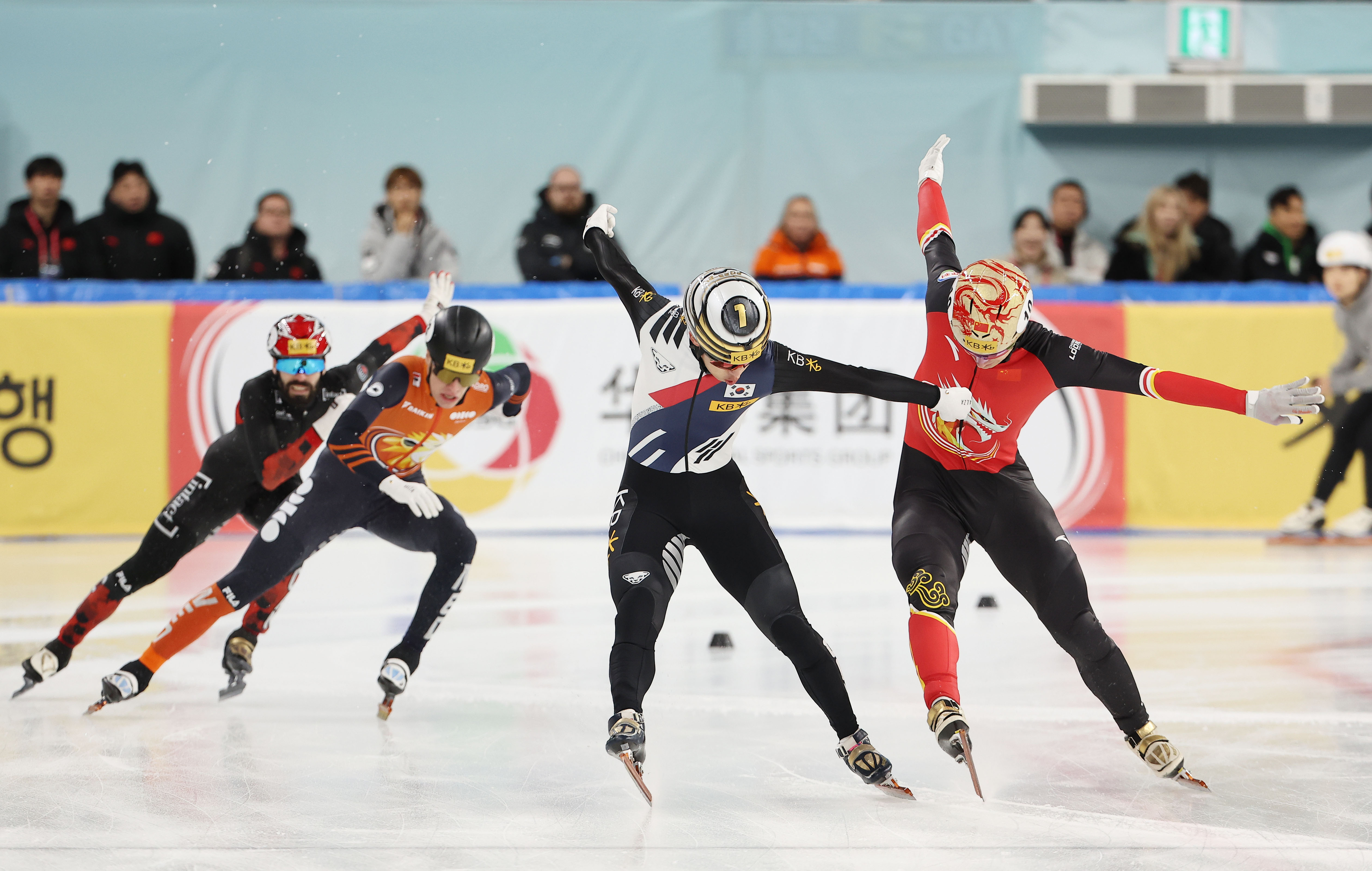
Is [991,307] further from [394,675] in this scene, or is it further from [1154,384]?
[394,675]

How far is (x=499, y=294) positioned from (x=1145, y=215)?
4004 millimetres

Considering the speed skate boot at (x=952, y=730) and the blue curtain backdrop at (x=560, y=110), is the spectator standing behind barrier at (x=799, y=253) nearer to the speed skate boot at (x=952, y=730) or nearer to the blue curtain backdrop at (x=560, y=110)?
the blue curtain backdrop at (x=560, y=110)

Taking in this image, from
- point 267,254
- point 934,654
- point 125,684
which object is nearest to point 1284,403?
point 934,654

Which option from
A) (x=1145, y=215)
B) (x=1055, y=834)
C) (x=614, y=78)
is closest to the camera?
(x=1055, y=834)

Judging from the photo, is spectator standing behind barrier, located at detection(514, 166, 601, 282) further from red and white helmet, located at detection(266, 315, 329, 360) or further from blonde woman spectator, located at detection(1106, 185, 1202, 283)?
red and white helmet, located at detection(266, 315, 329, 360)

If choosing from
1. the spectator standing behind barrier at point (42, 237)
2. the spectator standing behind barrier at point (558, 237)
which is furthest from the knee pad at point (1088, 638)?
the spectator standing behind barrier at point (42, 237)

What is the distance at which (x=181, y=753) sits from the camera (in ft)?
14.1

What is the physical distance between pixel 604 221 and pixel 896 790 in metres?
1.89

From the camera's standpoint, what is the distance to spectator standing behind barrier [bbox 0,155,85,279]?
8.73 metres

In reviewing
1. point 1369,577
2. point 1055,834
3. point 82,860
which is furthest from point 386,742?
point 1369,577

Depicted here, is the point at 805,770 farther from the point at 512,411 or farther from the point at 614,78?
the point at 614,78

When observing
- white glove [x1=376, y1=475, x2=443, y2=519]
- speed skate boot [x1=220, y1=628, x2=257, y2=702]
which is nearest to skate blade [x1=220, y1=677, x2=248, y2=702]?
speed skate boot [x1=220, y1=628, x2=257, y2=702]

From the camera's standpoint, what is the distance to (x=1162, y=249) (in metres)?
8.97

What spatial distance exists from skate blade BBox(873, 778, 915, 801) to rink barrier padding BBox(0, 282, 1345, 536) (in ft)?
15.0
